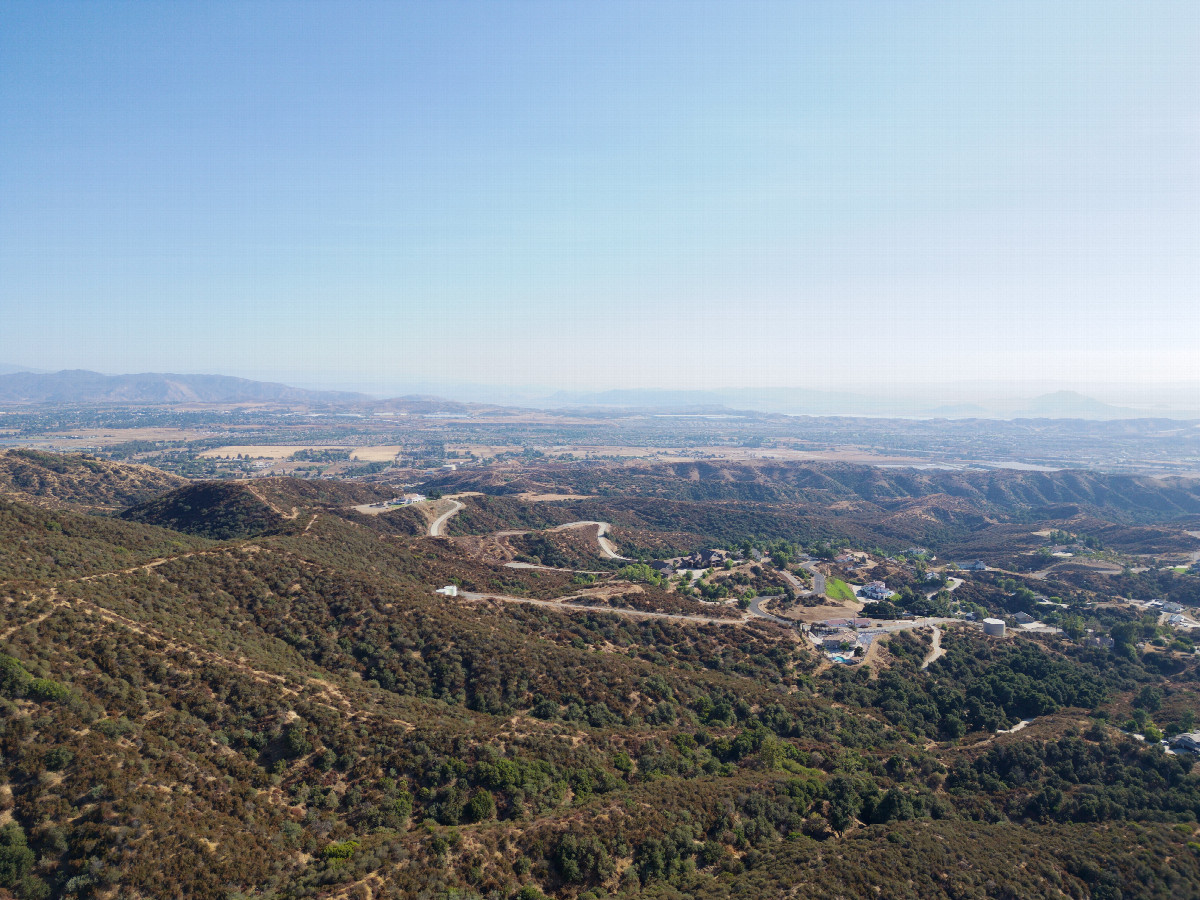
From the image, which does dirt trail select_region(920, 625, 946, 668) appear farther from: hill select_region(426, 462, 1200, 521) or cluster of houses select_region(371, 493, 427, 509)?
hill select_region(426, 462, 1200, 521)

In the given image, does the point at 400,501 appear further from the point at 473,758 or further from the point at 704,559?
the point at 473,758

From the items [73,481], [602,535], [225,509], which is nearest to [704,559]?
[602,535]

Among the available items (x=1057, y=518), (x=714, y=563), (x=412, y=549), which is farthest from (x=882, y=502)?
(x=412, y=549)

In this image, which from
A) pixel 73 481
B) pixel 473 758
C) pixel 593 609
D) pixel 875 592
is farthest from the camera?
pixel 73 481

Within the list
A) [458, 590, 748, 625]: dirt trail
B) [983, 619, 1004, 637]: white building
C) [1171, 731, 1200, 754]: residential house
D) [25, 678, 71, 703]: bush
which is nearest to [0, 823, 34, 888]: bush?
[25, 678, 71, 703]: bush

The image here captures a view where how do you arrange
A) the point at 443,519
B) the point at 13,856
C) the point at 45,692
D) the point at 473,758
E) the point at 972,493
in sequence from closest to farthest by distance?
the point at 13,856 → the point at 45,692 → the point at 473,758 → the point at 443,519 → the point at 972,493

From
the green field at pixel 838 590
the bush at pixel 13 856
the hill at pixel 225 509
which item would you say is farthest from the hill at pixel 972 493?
the bush at pixel 13 856

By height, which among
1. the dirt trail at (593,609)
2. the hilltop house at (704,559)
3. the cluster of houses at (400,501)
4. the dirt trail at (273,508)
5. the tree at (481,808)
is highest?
the dirt trail at (273,508)

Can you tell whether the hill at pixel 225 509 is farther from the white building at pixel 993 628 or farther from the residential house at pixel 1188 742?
the residential house at pixel 1188 742
